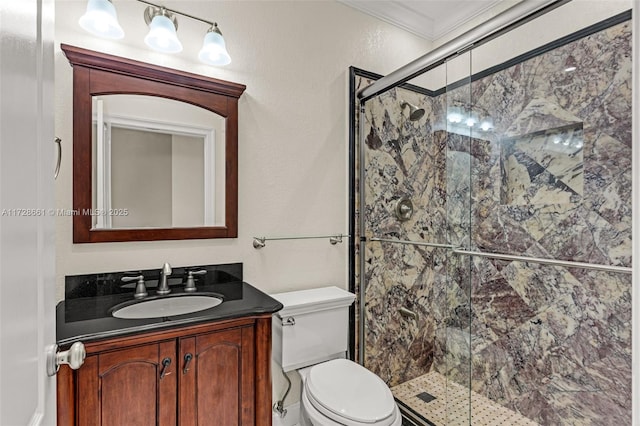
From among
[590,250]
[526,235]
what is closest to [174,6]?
[526,235]

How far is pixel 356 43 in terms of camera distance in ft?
7.54

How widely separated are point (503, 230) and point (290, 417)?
1.69m

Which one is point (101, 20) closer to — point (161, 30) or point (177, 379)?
point (161, 30)

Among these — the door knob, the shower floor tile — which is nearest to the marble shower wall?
the shower floor tile

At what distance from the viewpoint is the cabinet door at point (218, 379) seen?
1.29 m

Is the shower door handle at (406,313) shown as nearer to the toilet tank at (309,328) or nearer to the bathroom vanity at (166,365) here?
the toilet tank at (309,328)

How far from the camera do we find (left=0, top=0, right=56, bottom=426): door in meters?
0.47

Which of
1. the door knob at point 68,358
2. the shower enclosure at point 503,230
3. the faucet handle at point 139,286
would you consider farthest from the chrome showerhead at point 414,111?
the door knob at point 68,358

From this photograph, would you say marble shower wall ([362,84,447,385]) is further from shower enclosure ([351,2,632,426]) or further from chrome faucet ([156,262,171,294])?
chrome faucet ([156,262,171,294])

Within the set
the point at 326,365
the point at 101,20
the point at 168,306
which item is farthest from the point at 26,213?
the point at 326,365

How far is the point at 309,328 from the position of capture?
182 centimetres

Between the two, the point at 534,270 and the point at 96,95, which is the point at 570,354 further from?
the point at 96,95

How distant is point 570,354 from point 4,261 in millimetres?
2353

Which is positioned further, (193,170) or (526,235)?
(526,235)
